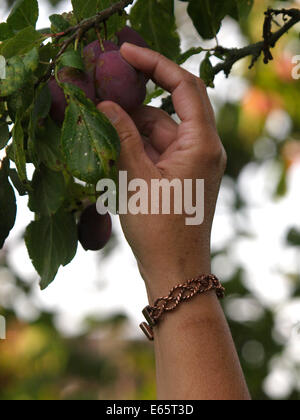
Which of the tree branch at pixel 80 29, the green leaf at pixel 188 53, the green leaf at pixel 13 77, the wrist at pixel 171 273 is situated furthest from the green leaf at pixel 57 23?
the wrist at pixel 171 273

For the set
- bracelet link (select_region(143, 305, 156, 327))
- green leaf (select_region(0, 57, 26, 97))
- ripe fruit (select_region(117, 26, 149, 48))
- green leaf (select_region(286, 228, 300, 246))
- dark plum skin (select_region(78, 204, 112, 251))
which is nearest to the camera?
green leaf (select_region(0, 57, 26, 97))

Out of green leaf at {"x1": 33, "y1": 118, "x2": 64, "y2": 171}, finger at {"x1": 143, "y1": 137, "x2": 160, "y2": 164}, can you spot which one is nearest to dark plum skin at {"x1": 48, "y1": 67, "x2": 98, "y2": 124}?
green leaf at {"x1": 33, "y1": 118, "x2": 64, "y2": 171}

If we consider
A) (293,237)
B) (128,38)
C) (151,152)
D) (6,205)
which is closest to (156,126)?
(151,152)

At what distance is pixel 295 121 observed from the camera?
2766 millimetres

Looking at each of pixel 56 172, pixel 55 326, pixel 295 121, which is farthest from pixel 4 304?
pixel 56 172

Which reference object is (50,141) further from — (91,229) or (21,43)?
(91,229)

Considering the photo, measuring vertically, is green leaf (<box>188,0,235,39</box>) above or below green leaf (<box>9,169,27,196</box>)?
above

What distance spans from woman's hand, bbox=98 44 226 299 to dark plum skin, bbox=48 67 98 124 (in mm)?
37

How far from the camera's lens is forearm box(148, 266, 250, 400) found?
2.86ft

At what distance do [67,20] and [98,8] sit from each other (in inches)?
2.2

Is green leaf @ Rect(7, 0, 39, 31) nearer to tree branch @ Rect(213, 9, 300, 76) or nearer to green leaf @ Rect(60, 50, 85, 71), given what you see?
green leaf @ Rect(60, 50, 85, 71)

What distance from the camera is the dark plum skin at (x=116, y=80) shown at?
909 millimetres

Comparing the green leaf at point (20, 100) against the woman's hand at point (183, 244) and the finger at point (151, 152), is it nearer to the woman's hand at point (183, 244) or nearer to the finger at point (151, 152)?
the woman's hand at point (183, 244)

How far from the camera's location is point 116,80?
0.91m
